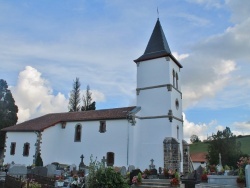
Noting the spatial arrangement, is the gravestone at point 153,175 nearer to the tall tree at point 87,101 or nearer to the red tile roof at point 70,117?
the red tile roof at point 70,117

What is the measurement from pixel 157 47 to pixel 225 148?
14.5 metres

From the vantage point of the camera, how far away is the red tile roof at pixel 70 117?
82.9ft

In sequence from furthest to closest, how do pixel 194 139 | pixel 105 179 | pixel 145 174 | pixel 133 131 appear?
1. pixel 194 139
2. pixel 133 131
3. pixel 145 174
4. pixel 105 179

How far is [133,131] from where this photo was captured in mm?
23453

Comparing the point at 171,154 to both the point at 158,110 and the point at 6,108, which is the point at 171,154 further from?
the point at 6,108

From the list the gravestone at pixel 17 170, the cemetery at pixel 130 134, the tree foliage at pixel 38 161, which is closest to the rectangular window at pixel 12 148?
the cemetery at pixel 130 134

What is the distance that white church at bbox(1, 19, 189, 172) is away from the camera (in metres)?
23.2

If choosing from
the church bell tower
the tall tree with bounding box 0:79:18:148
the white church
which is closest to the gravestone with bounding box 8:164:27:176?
the white church

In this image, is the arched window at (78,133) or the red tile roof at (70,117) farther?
the arched window at (78,133)

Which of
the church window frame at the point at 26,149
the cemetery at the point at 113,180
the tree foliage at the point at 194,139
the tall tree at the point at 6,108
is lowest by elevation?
the cemetery at the point at 113,180

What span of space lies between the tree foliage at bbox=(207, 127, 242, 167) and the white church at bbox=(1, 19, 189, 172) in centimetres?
626

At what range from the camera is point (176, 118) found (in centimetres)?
2436

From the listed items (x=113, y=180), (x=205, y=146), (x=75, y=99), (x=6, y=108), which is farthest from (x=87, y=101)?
(x=113, y=180)

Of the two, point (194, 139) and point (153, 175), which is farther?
point (194, 139)
